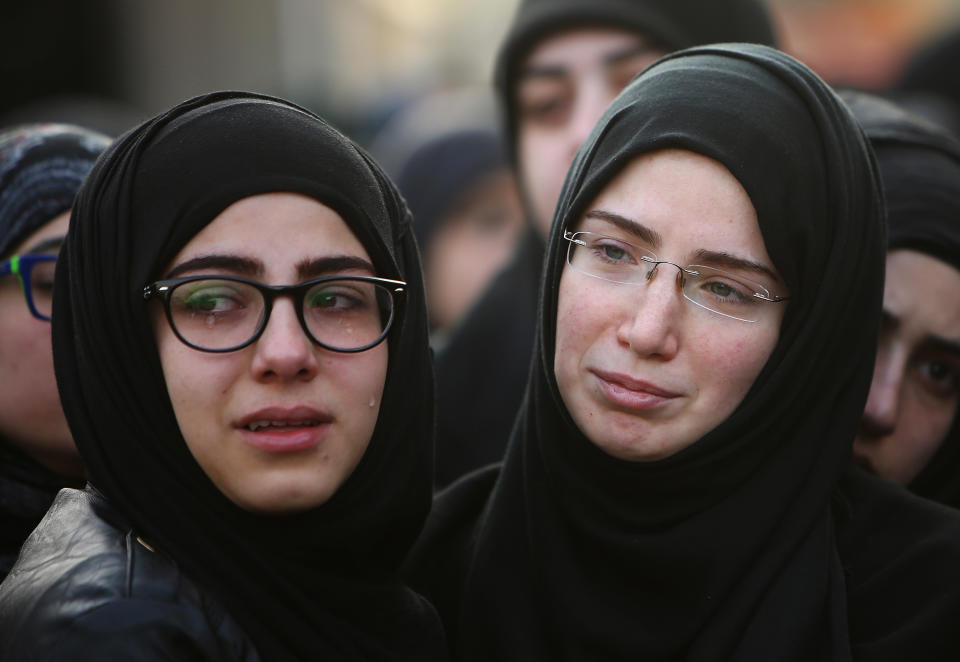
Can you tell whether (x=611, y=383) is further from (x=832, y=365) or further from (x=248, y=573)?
(x=248, y=573)

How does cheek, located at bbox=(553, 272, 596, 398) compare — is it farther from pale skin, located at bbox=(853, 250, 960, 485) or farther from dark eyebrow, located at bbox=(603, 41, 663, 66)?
dark eyebrow, located at bbox=(603, 41, 663, 66)

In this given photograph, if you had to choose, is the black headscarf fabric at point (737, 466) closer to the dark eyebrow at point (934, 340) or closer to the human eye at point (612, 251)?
the human eye at point (612, 251)

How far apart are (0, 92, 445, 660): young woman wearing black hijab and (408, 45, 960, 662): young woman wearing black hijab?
16.2 inches

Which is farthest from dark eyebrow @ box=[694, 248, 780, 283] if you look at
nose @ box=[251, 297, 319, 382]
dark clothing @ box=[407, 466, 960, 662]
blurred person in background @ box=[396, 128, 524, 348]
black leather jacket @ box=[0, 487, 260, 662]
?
blurred person in background @ box=[396, 128, 524, 348]

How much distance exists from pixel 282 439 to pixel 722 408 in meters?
0.87

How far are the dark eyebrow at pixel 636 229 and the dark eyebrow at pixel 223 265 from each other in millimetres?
724

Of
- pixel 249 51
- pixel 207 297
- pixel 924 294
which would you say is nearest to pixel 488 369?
pixel 924 294

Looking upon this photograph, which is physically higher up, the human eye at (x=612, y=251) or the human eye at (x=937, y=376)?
the human eye at (x=612, y=251)

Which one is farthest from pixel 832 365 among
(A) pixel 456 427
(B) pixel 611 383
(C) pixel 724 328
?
(A) pixel 456 427

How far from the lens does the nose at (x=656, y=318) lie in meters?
2.25

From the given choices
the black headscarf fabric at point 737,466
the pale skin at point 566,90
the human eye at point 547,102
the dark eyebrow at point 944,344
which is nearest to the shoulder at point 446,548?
the black headscarf fabric at point 737,466

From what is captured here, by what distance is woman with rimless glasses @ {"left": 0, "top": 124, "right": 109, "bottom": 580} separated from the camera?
8.54 ft

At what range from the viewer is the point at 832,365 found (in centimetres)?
240

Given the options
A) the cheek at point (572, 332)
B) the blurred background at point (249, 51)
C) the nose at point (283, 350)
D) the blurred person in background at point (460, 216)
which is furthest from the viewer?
the blurred background at point (249, 51)
